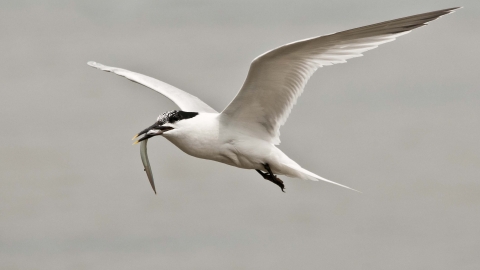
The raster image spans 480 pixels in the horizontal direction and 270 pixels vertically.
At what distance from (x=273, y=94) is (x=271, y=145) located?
1001 mm

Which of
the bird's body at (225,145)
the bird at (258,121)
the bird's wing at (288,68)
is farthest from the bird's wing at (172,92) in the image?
the bird's wing at (288,68)

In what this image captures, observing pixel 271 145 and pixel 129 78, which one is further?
pixel 129 78

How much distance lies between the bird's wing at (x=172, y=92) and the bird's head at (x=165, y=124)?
1.59 metres

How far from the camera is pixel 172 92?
15.4 metres

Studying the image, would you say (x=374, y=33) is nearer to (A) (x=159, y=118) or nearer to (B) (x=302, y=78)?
(B) (x=302, y=78)

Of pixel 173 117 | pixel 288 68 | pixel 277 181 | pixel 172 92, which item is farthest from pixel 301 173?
pixel 172 92

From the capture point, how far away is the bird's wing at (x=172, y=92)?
1472 centimetres

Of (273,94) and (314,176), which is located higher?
(273,94)

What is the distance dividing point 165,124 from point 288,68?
229 centimetres

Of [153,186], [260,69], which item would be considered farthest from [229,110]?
[153,186]

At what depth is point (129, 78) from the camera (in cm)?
1574

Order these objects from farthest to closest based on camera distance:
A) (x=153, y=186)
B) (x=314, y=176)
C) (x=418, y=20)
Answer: (x=153, y=186) → (x=314, y=176) → (x=418, y=20)

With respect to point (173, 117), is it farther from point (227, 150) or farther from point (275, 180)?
point (275, 180)

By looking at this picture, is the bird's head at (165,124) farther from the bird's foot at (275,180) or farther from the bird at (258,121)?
the bird's foot at (275,180)
